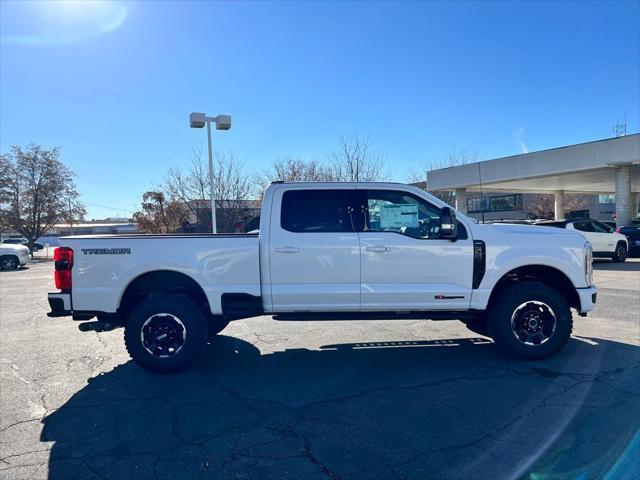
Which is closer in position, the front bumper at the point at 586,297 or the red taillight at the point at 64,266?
the red taillight at the point at 64,266

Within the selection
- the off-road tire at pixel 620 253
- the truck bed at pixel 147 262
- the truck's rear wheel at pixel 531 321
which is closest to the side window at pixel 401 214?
the truck's rear wheel at pixel 531 321

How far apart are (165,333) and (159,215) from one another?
738 inches

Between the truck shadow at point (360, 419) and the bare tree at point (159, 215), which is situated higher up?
the bare tree at point (159, 215)

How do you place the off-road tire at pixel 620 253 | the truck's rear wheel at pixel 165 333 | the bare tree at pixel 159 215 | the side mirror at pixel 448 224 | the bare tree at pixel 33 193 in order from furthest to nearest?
the bare tree at pixel 33 193 < the bare tree at pixel 159 215 < the off-road tire at pixel 620 253 < the truck's rear wheel at pixel 165 333 < the side mirror at pixel 448 224

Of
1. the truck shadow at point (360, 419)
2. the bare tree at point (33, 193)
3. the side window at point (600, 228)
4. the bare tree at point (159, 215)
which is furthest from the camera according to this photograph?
the bare tree at point (33, 193)

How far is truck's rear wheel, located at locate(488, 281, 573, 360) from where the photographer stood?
5.28 metres

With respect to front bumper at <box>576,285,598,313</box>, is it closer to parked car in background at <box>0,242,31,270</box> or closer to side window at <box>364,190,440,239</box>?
side window at <box>364,190,440,239</box>

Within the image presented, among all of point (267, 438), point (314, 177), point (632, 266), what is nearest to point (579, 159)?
point (632, 266)

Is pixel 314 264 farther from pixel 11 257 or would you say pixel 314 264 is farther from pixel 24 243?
pixel 24 243

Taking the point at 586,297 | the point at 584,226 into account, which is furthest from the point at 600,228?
the point at 586,297

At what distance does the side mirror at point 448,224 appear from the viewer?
5.03 m

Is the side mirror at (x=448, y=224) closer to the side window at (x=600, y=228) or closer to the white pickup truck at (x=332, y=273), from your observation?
the white pickup truck at (x=332, y=273)

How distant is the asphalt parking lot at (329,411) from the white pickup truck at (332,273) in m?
0.56

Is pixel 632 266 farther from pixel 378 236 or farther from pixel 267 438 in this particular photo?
pixel 267 438
